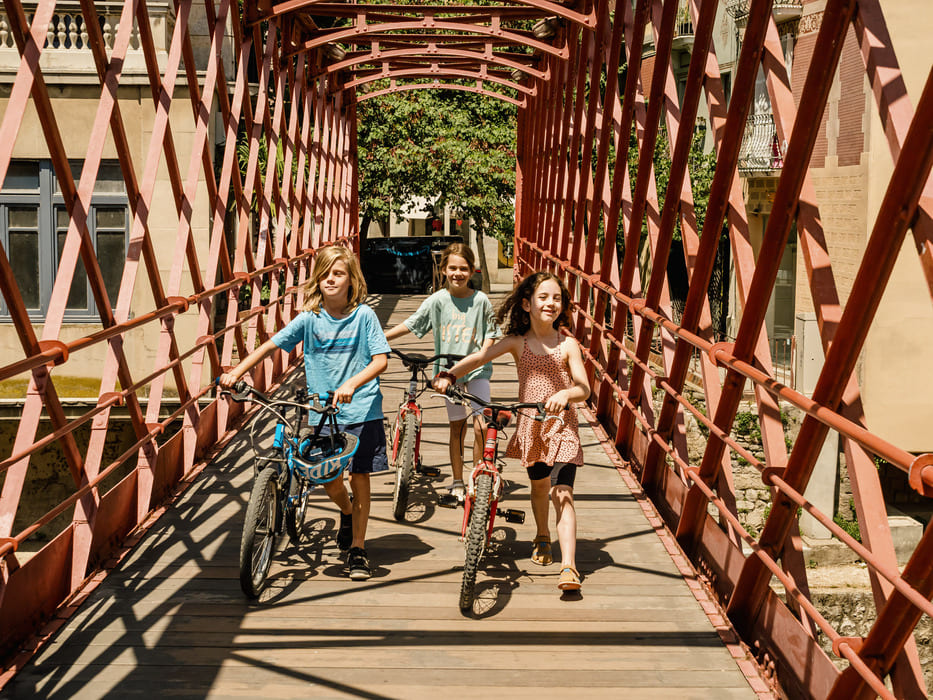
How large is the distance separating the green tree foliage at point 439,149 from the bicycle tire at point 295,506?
20297 mm

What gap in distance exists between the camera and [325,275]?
5348 millimetres

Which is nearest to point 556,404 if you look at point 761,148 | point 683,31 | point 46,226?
point 46,226

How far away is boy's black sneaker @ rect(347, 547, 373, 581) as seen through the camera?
17.4 feet

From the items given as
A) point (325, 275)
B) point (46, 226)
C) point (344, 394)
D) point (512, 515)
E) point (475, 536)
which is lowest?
point (512, 515)

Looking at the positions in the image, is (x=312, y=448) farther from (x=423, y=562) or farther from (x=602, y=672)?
(x=602, y=672)

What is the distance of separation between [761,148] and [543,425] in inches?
825

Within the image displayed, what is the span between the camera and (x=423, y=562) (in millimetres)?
5594

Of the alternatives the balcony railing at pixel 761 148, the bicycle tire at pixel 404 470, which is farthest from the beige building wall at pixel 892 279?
the bicycle tire at pixel 404 470

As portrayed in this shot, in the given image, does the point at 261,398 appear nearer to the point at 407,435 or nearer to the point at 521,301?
the point at 521,301

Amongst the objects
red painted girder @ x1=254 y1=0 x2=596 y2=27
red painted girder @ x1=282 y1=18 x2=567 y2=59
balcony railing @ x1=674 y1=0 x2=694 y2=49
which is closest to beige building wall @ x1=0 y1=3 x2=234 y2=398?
red painted girder @ x1=282 y1=18 x2=567 y2=59

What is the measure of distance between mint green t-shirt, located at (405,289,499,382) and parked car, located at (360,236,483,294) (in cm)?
2073

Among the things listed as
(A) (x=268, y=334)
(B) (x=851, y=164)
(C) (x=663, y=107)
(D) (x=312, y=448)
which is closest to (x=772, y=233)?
(D) (x=312, y=448)

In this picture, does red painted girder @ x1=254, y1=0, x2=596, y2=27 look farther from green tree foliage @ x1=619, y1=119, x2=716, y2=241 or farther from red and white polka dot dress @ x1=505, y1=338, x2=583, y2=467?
green tree foliage @ x1=619, y1=119, x2=716, y2=241

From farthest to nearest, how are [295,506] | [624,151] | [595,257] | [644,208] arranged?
[595,257]
[624,151]
[644,208]
[295,506]
